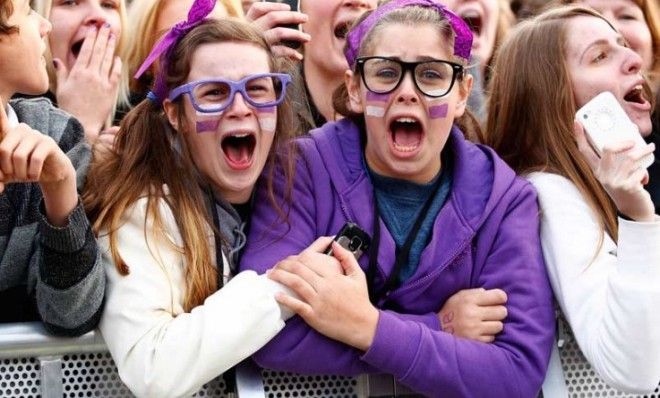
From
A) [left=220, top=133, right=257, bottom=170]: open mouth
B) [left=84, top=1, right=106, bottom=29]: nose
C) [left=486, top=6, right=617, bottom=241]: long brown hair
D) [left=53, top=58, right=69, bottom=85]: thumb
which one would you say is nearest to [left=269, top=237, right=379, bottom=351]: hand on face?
[left=220, top=133, right=257, bottom=170]: open mouth

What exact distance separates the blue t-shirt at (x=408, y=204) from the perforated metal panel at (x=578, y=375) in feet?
1.50

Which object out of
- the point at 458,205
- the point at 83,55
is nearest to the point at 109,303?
the point at 458,205

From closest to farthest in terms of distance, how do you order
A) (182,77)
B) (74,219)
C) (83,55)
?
(74,219) → (182,77) → (83,55)

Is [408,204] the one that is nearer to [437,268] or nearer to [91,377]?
[437,268]

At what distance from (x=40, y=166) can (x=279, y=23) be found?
1632 mm

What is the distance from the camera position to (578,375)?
385 centimetres

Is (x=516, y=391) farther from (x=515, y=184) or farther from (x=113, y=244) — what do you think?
(x=113, y=244)

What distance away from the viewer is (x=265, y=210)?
3.94 metres

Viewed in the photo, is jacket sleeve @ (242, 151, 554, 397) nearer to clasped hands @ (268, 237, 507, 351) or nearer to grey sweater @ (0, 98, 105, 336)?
clasped hands @ (268, 237, 507, 351)

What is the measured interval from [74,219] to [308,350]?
27.8 inches

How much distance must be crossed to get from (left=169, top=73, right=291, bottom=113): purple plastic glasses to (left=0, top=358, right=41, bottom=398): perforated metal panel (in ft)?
2.87

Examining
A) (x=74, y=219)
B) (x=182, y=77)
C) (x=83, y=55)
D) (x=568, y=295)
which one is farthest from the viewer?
(x=83, y=55)

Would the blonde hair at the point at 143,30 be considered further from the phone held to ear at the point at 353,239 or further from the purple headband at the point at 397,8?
the phone held to ear at the point at 353,239

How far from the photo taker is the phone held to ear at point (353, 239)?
3779mm
